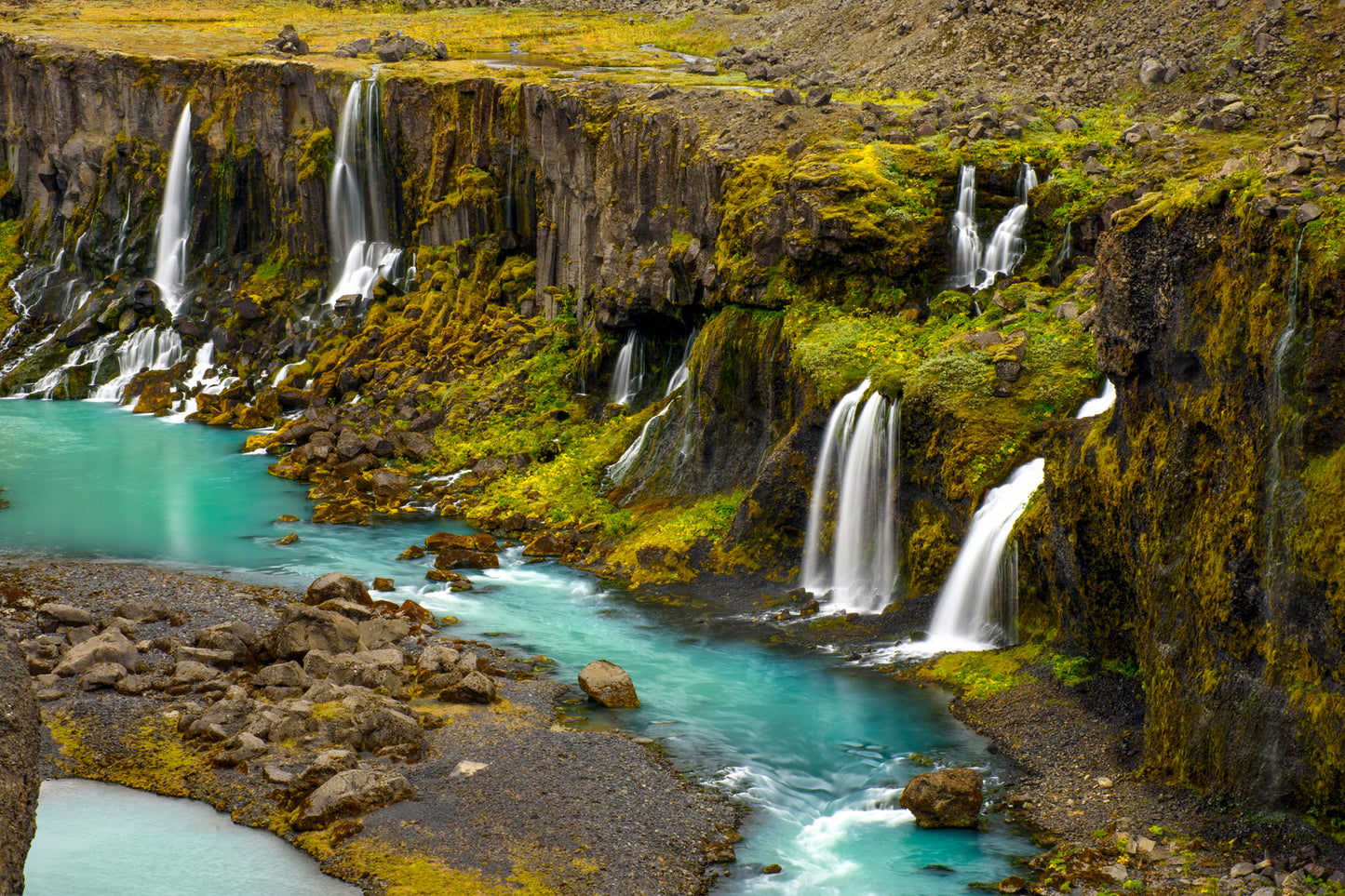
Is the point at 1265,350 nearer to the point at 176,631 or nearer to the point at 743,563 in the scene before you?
the point at 743,563

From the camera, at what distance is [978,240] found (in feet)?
95.4

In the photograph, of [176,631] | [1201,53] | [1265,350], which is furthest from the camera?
[1201,53]

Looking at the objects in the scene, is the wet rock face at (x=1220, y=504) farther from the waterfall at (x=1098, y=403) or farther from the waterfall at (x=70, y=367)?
the waterfall at (x=70, y=367)

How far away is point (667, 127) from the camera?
36.0 meters

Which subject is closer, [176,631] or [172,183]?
[176,631]

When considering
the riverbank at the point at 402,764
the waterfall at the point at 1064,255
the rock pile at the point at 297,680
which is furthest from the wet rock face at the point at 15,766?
the waterfall at the point at 1064,255

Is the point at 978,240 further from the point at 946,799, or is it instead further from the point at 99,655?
the point at 99,655

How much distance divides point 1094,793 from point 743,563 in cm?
1110

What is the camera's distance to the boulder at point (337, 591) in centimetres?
2505

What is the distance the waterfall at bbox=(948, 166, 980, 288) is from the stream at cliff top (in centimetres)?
984

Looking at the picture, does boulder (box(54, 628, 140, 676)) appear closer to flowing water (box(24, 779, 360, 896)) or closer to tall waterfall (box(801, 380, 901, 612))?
flowing water (box(24, 779, 360, 896))

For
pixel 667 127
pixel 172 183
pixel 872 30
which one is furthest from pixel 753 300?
pixel 172 183

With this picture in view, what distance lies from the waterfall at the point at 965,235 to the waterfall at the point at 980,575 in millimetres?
7259

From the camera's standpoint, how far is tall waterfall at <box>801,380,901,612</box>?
24688mm
